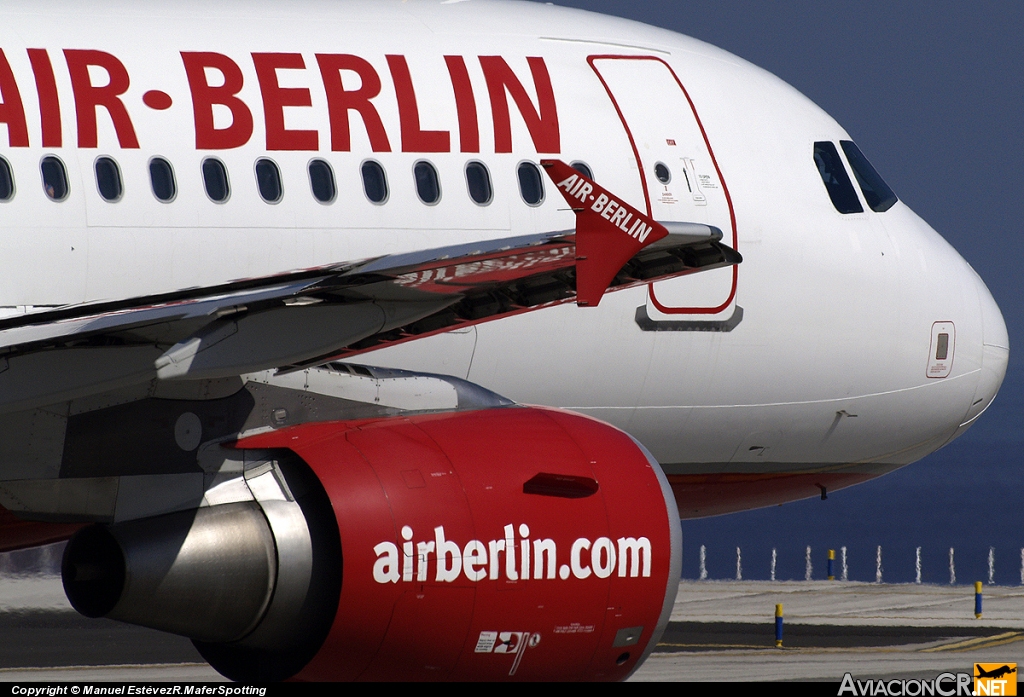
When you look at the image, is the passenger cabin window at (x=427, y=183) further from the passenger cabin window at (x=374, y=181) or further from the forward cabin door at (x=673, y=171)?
the forward cabin door at (x=673, y=171)

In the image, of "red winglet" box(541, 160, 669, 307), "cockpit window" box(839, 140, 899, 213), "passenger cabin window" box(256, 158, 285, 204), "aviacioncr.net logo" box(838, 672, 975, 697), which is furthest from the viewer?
"cockpit window" box(839, 140, 899, 213)

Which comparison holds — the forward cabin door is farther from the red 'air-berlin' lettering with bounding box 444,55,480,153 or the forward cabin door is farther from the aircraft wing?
the aircraft wing

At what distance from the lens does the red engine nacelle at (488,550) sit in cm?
955

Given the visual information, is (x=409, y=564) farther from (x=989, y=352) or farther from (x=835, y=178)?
(x=989, y=352)

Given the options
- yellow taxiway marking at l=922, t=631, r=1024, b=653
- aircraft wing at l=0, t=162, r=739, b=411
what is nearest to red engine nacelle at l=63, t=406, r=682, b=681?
aircraft wing at l=0, t=162, r=739, b=411

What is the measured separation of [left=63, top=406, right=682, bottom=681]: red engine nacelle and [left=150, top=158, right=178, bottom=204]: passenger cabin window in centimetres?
182

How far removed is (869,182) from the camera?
46.4ft

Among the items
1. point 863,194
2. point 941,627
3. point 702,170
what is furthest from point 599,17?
point 941,627

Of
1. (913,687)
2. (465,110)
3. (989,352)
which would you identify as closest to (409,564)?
(465,110)

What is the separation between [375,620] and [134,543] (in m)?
1.45

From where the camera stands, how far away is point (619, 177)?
12500 mm

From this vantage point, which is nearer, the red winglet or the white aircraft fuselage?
the red winglet

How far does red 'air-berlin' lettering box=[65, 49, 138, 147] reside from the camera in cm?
1055

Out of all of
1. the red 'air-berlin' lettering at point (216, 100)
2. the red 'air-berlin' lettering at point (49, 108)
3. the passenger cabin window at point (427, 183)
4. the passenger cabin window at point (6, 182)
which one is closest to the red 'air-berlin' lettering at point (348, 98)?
the passenger cabin window at point (427, 183)
